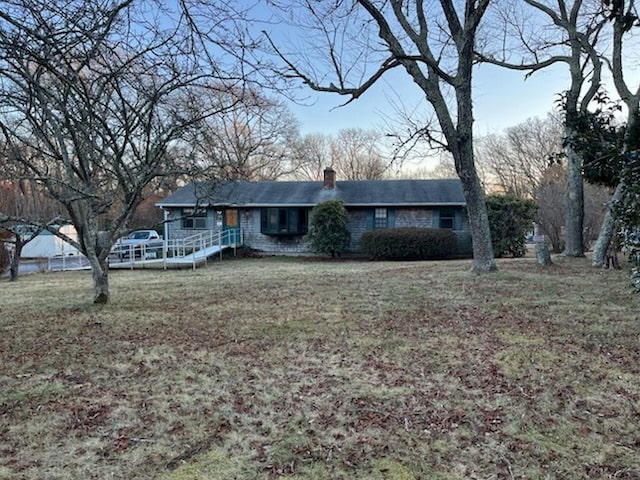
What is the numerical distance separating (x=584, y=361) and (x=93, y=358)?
459 cm

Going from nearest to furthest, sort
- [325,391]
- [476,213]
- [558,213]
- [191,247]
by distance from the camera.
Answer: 1. [325,391]
2. [476,213]
3. [191,247]
4. [558,213]

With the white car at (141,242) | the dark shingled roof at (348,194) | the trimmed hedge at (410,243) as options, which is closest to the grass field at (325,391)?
the trimmed hedge at (410,243)

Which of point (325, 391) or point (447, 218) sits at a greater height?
point (447, 218)

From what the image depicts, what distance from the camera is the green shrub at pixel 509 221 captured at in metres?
17.0

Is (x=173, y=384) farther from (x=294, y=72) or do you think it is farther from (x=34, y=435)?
(x=294, y=72)

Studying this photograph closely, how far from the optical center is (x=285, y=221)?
20.7 m

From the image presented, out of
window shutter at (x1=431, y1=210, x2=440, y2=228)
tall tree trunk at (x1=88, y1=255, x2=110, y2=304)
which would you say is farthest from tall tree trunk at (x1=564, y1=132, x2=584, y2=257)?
tall tree trunk at (x1=88, y1=255, x2=110, y2=304)

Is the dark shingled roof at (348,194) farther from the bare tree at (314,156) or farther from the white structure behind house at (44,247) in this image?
the bare tree at (314,156)

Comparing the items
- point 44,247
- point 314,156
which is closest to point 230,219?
point 44,247

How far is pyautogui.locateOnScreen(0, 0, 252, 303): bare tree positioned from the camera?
3.62 meters

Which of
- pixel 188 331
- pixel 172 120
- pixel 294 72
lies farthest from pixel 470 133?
pixel 188 331

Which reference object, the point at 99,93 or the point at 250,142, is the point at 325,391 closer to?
the point at 99,93

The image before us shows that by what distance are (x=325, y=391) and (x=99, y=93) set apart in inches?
171

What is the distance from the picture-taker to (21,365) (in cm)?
409
